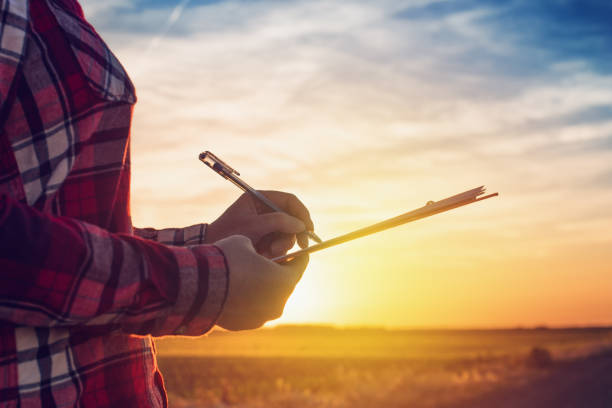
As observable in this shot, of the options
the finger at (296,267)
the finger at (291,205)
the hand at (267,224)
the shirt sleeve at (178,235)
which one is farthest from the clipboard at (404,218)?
the shirt sleeve at (178,235)

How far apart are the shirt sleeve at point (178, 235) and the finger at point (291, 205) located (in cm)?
27

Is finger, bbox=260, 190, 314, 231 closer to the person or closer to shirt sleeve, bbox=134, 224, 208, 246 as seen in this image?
shirt sleeve, bbox=134, 224, 208, 246

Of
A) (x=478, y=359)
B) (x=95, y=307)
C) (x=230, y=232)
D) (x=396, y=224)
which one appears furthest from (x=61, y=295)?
(x=478, y=359)

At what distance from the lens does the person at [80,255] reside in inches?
47.4

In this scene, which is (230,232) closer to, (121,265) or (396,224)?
(396,224)

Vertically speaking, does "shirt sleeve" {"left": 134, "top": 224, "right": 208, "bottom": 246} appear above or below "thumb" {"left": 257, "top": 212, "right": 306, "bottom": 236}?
below

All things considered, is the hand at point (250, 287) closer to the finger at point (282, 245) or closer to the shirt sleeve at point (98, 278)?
the shirt sleeve at point (98, 278)

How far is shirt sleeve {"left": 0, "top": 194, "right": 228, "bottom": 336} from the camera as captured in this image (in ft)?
3.82

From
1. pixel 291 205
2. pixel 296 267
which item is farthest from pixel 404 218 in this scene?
pixel 291 205

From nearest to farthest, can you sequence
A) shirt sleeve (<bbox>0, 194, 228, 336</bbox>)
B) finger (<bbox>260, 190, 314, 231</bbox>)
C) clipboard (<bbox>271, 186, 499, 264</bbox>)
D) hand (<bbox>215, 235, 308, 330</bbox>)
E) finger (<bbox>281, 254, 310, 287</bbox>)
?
shirt sleeve (<bbox>0, 194, 228, 336</bbox>)
hand (<bbox>215, 235, 308, 330</bbox>)
finger (<bbox>281, 254, 310, 287</bbox>)
clipboard (<bbox>271, 186, 499, 264</bbox>)
finger (<bbox>260, 190, 314, 231</bbox>)

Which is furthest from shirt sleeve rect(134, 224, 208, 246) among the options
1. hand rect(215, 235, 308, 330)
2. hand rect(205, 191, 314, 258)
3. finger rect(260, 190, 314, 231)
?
hand rect(215, 235, 308, 330)

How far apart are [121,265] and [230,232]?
3.37 ft

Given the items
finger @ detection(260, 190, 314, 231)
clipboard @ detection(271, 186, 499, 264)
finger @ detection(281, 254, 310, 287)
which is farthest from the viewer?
finger @ detection(260, 190, 314, 231)

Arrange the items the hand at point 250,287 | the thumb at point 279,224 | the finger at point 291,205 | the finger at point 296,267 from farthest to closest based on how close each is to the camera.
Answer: the finger at point 291,205
the thumb at point 279,224
the finger at point 296,267
the hand at point 250,287
